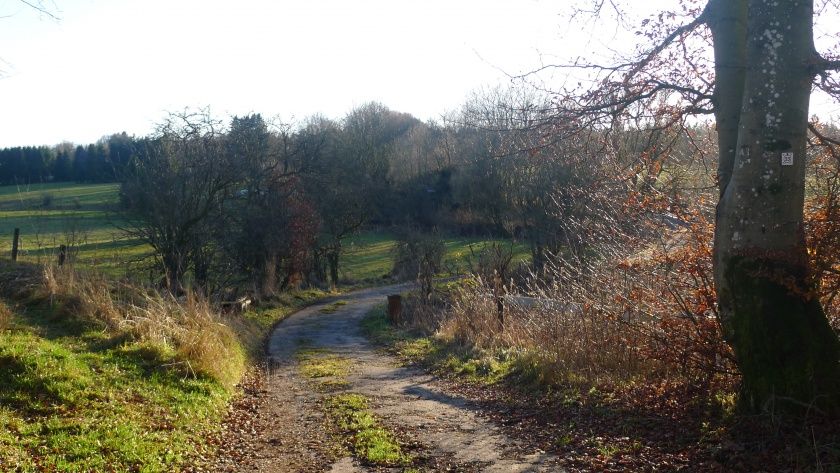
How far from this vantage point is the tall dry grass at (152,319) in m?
11.3

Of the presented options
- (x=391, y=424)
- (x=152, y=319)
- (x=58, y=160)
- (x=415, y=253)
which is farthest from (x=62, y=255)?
(x=58, y=160)

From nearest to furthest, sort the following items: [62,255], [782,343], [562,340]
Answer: [782,343]
[562,340]
[62,255]

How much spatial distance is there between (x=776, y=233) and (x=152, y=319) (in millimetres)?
9766

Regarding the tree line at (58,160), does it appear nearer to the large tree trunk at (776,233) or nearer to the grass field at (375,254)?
the grass field at (375,254)

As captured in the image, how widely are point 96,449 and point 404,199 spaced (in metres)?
46.4

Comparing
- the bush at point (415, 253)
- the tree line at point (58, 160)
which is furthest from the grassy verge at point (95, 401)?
the tree line at point (58, 160)

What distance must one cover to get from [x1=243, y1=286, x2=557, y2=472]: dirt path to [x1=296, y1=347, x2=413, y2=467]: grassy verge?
0.59 ft

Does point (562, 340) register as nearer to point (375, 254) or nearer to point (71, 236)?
point (71, 236)

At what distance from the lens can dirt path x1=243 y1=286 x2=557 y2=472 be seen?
7.25m

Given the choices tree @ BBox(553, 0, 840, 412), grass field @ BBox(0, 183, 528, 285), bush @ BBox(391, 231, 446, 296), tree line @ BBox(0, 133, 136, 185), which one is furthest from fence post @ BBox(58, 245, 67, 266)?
tree line @ BBox(0, 133, 136, 185)

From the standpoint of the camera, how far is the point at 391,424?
912 centimetres

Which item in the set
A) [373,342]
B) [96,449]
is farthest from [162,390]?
[373,342]

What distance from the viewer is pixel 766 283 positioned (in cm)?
640

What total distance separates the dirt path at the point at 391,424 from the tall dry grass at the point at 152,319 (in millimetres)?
1077
